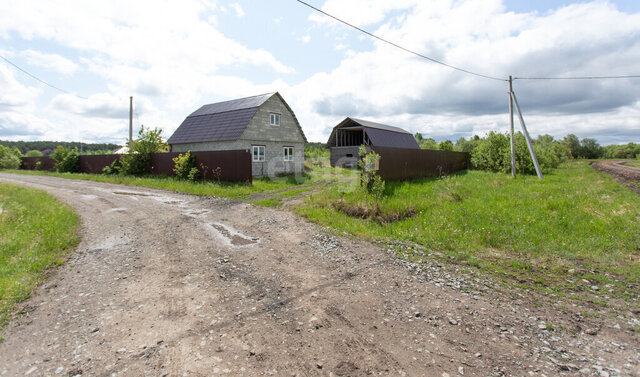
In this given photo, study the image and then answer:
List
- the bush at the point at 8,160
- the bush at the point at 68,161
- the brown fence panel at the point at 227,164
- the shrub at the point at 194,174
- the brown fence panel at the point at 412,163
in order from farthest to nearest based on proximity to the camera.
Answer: the bush at the point at 8,160
the bush at the point at 68,161
the shrub at the point at 194,174
the brown fence panel at the point at 227,164
the brown fence panel at the point at 412,163

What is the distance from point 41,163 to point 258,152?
1214 inches

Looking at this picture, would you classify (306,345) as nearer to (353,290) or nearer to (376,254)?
(353,290)

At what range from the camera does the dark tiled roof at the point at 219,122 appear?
63.6ft

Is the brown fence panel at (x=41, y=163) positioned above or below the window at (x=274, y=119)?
below

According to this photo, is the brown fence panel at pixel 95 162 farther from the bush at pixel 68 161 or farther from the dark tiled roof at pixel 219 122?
the dark tiled roof at pixel 219 122

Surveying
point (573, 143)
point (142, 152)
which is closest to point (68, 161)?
point (142, 152)

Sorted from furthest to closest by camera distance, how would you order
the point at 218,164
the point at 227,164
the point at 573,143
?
the point at 573,143, the point at 218,164, the point at 227,164

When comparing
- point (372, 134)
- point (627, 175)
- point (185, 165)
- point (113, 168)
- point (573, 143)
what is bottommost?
point (627, 175)

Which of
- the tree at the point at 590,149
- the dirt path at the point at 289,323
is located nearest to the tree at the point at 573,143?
the tree at the point at 590,149

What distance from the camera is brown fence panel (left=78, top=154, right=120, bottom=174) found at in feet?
77.1

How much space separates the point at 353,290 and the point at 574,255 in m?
4.67

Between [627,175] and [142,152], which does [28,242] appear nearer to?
[142,152]

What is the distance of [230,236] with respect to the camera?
22.5 ft

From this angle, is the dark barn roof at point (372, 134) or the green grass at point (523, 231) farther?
the dark barn roof at point (372, 134)
